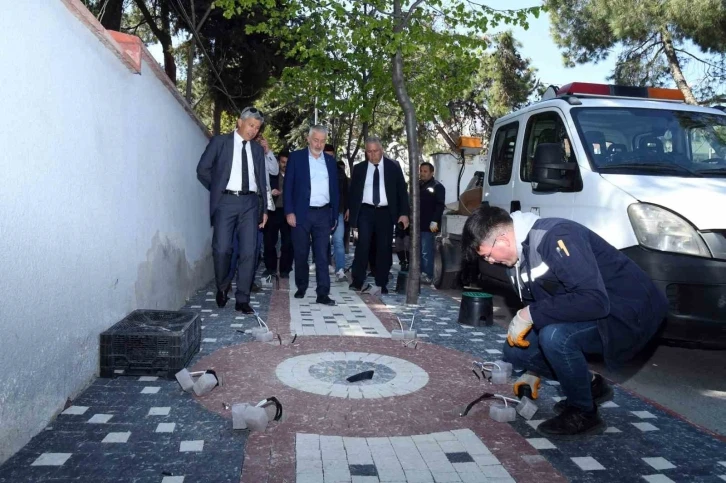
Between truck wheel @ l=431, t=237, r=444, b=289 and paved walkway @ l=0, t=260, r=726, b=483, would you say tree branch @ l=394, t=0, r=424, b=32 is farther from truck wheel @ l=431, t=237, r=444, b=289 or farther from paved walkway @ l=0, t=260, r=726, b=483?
paved walkway @ l=0, t=260, r=726, b=483

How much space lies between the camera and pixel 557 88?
23.8ft

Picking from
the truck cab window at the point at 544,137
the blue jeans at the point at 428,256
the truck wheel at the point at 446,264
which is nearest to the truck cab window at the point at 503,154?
the truck cab window at the point at 544,137

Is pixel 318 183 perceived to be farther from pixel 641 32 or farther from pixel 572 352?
pixel 641 32

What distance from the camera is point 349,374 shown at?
488cm

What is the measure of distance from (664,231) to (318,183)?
4.23 meters

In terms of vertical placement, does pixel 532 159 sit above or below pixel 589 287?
above

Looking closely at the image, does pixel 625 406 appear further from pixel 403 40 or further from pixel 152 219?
pixel 403 40

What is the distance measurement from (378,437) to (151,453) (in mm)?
1193

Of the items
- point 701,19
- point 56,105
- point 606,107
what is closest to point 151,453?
point 56,105

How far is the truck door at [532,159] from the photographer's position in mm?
5988

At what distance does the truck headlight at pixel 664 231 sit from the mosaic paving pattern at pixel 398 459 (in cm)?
215

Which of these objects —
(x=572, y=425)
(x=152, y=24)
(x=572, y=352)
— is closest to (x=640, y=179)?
(x=572, y=352)

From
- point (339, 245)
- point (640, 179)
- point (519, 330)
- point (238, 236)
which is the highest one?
point (640, 179)

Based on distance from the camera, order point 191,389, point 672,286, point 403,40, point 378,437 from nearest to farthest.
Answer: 1. point 378,437
2. point 191,389
3. point 672,286
4. point 403,40
